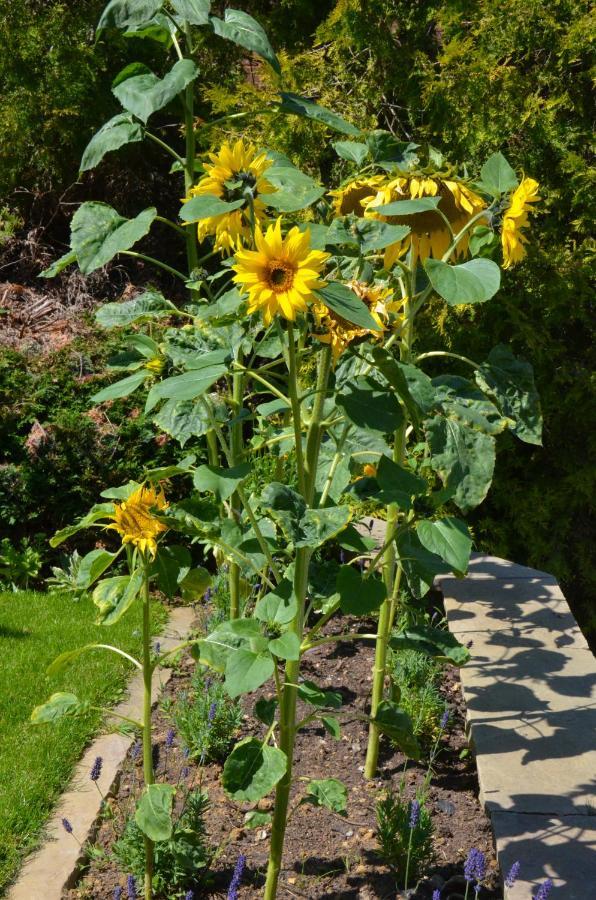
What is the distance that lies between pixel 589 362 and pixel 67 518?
94.9 inches

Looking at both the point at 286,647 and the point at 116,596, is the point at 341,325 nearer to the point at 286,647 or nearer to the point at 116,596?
the point at 286,647

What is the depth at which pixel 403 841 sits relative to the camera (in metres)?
2.02

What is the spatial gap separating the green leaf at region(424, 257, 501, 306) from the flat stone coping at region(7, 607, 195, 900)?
4.97ft

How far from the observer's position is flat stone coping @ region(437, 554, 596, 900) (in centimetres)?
198

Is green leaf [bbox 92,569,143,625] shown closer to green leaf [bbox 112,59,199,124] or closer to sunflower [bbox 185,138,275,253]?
sunflower [bbox 185,138,275,253]

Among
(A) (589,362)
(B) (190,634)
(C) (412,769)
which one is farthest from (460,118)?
(C) (412,769)

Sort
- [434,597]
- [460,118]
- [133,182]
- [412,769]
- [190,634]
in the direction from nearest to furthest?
[412,769] → [190,634] → [434,597] → [460,118] → [133,182]

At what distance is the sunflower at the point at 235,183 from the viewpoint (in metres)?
1.59

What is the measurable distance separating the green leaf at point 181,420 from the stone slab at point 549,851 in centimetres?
111

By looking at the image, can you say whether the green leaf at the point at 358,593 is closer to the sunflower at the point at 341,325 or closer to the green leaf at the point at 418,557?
the green leaf at the point at 418,557

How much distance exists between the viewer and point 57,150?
5566 mm

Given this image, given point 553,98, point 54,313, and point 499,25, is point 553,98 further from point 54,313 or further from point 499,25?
point 54,313

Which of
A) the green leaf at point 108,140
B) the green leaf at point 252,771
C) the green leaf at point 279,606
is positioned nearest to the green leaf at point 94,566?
the green leaf at point 279,606

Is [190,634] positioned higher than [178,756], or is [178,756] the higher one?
[178,756]
